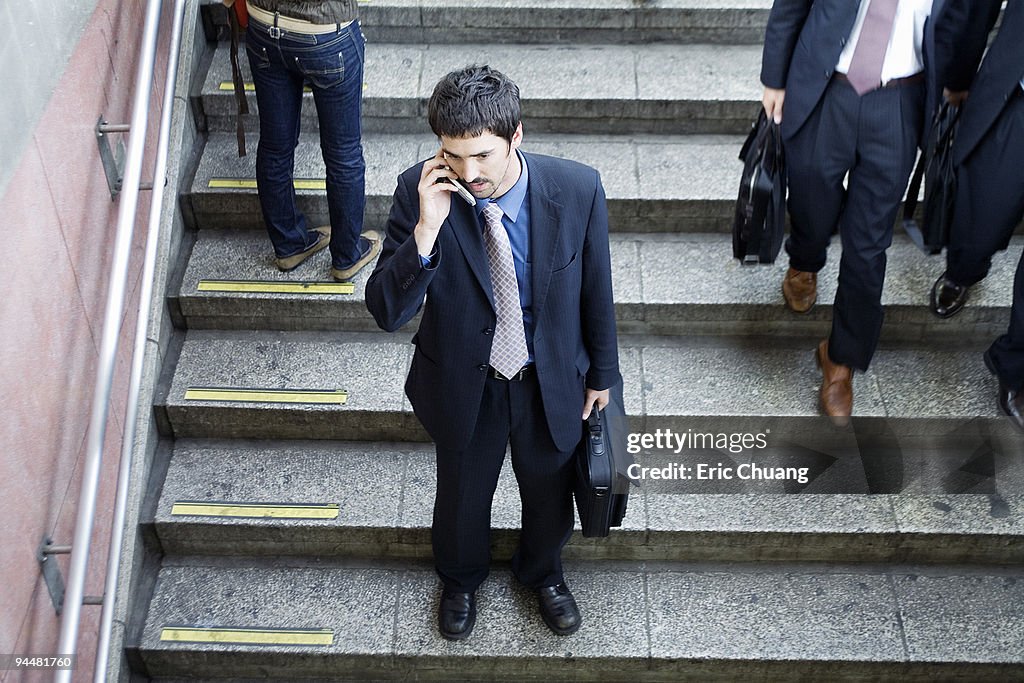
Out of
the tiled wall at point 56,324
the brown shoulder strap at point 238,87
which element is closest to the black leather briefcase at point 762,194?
the brown shoulder strap at point 238,87

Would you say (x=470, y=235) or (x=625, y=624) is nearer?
(x=470, y=235)

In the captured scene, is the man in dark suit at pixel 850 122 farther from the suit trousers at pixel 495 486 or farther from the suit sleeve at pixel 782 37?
the suit trousers at pixel 495 486

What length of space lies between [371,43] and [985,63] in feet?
9.94

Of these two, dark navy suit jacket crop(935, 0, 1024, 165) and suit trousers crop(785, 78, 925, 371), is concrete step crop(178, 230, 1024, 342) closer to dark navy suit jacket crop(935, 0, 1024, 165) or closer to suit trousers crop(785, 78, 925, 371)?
suit trousers crop(785, 78, 925, 371)

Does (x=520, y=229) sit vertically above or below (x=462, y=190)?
below

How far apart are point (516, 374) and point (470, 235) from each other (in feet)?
1.78

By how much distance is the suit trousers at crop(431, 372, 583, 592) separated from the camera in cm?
347

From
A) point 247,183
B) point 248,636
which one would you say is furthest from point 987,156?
point 248,636

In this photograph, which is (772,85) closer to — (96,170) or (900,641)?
(900,641)

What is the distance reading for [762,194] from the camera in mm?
4242

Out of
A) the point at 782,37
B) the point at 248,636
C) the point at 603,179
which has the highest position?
the point at 782,37

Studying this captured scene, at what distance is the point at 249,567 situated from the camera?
4.41 m

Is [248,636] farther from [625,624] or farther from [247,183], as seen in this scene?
[247,183]

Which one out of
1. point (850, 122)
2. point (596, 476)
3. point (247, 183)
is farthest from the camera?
point (247, 183)
